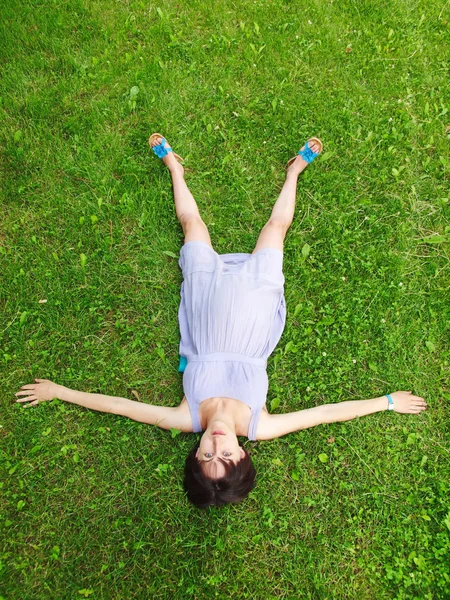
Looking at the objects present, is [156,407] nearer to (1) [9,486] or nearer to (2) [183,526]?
(2) [183,526]

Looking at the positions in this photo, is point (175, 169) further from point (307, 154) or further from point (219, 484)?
point (219, 484)

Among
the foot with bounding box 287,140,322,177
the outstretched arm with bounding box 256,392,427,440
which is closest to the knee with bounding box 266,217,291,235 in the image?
the foot with bounding box 287,140,322,177

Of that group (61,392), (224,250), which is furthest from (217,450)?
(224,250)

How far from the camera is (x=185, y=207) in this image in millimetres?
5008

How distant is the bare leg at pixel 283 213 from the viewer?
15.6ft

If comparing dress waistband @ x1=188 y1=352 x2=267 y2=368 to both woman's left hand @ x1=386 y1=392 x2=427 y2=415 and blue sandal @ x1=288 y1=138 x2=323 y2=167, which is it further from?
blue sandal @ x1=288 y1=138 x2=323 y2=167

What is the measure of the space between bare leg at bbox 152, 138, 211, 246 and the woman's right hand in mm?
2089

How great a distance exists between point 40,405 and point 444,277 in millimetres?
→ 4683

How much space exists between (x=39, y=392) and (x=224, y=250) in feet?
8.26

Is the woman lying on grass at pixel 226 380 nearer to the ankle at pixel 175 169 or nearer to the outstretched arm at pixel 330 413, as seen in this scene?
the outstretched arm at pixel 330 413

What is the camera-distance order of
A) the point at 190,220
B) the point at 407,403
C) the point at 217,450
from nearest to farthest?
the point at 217,450 → the point at 407,403 → the point at 190,220

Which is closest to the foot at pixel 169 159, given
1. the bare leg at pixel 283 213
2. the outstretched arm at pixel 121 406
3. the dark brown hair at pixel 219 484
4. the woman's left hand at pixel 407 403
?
the bare leg at pixel 283 213

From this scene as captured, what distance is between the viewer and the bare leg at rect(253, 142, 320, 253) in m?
4.76

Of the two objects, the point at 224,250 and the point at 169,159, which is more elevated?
the point at 169,159
